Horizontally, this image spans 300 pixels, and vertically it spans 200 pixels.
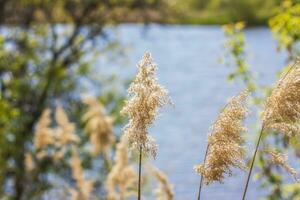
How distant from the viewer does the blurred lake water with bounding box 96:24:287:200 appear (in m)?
20.7

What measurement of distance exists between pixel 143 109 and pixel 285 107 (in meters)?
0.55

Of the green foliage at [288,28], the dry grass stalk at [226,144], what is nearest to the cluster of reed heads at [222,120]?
the dry grass stalk at [226,144]

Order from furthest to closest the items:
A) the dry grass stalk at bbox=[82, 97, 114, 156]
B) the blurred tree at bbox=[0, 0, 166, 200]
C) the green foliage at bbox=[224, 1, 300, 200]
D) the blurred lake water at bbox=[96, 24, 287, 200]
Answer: the blurred lake water at bbox=[96, 24, 287, 200] → the blurred tree at bbox=[0, 0, 166, 200] → the green foliage at bbox=[224, 1, 300, 200] → the dry grass stalk at bbox=[82, 97, 114, 156]

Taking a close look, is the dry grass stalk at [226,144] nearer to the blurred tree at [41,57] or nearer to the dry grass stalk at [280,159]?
the dry grass stalk at [280,159]

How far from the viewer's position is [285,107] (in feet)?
9.35

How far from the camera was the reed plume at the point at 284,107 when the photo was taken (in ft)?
9.37

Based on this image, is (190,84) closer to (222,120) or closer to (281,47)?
(281,47)

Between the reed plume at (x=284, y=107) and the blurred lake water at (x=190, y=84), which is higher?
the blurred lake water at (x=190, y=84)

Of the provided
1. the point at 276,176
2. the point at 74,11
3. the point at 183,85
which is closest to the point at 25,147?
the point at 74,11

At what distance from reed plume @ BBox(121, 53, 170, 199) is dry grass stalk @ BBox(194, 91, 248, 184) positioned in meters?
0.22

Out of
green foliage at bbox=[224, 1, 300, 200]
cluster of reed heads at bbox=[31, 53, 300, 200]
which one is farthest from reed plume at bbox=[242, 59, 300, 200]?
green foliage at bbox=[224, 1, 300, 200]

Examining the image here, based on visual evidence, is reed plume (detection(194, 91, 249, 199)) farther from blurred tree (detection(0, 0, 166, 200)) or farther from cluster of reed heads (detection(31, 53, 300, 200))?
blurred tree (detection(0, 0, 166, 200))

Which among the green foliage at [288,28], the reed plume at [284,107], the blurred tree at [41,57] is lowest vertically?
the reed plume at [284,107]

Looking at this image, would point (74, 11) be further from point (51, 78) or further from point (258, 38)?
point (258, 38)
